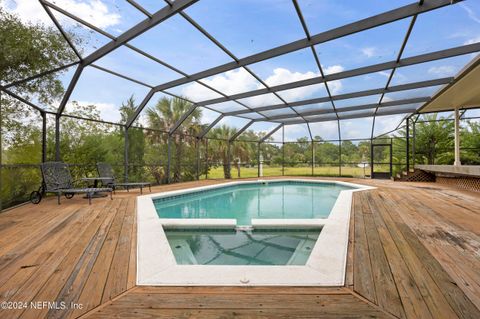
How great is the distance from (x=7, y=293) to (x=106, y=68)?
5.68 meters

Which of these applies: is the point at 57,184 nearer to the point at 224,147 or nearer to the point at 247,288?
the point at 247,288

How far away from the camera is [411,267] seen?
6.55ft

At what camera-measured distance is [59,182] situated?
557 cm

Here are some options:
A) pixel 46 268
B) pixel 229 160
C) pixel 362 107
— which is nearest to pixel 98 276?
pixel 46 268

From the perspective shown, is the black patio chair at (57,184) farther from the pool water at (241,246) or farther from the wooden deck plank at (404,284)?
the wooden deck plank at (404,284)

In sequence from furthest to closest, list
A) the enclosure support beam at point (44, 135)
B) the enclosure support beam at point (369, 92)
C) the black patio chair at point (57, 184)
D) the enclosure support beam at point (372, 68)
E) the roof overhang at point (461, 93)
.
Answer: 1. the enclosure support beam at point (369, 92)
2. the enclosure support beam at point (44, 135)
3. the roof overhang at point (461, 93)
4. the black patio chair at point (57, 184)
5. the enclosure support beam at point (372, 68)

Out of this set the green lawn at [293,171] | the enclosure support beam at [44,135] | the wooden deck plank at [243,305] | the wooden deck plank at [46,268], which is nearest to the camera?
the wooden deck plank at [243,305]

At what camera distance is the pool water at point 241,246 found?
264cm

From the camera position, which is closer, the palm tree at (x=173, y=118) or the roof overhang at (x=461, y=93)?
the roof overhang at (x=461, y=93)

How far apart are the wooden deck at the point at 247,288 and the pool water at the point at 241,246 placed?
0.58m

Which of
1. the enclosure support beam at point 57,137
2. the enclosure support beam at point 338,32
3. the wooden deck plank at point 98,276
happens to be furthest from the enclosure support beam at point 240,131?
the wooden deck plank at point 98,276

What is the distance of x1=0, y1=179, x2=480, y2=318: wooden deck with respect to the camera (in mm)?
1425

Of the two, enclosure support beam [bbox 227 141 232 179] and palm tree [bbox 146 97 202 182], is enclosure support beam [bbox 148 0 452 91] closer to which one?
palm tree [bbox 146 97 202 182]

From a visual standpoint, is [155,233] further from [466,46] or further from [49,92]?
[466,46]
